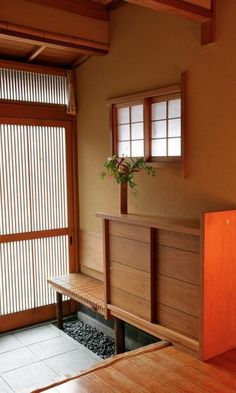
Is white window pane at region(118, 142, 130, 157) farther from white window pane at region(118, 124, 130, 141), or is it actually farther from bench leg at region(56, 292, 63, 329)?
bench leg at region(56, 292, 63, 329)

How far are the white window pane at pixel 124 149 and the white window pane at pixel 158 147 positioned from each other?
0.39m

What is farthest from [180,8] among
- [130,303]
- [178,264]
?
[130,303]

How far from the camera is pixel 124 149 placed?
4.07 m

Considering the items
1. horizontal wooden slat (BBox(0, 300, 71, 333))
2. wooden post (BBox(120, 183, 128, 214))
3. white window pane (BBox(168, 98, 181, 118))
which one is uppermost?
white window pane (BBox(168, 98, 181, 118))

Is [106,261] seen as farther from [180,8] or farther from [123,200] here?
[180,8]

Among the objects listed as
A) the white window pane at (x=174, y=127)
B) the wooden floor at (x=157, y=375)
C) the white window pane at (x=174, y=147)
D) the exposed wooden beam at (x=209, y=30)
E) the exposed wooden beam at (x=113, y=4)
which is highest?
the exposed wooden beam at (x=113, y=4)

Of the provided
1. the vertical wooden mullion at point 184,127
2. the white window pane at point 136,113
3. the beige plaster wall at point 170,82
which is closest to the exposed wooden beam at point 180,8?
the beige plaster wall at point 170,82

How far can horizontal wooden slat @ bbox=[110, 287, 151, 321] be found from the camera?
3.22 metres

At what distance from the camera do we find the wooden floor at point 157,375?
2.40 m

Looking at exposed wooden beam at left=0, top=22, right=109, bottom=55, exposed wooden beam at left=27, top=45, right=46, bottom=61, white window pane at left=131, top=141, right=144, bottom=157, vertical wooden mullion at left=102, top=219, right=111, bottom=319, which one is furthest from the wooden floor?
exposed wooden beam at left=27, top=45, right=46, bottom=61

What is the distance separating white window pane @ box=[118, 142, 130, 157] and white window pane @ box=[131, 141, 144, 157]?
0.30 ft

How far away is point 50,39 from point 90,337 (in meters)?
3.14

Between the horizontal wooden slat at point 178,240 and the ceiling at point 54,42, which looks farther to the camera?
the ceiling at point 54,42

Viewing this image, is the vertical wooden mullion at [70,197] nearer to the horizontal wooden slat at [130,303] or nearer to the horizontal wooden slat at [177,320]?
the horizontal wooden slat at [130,303]
